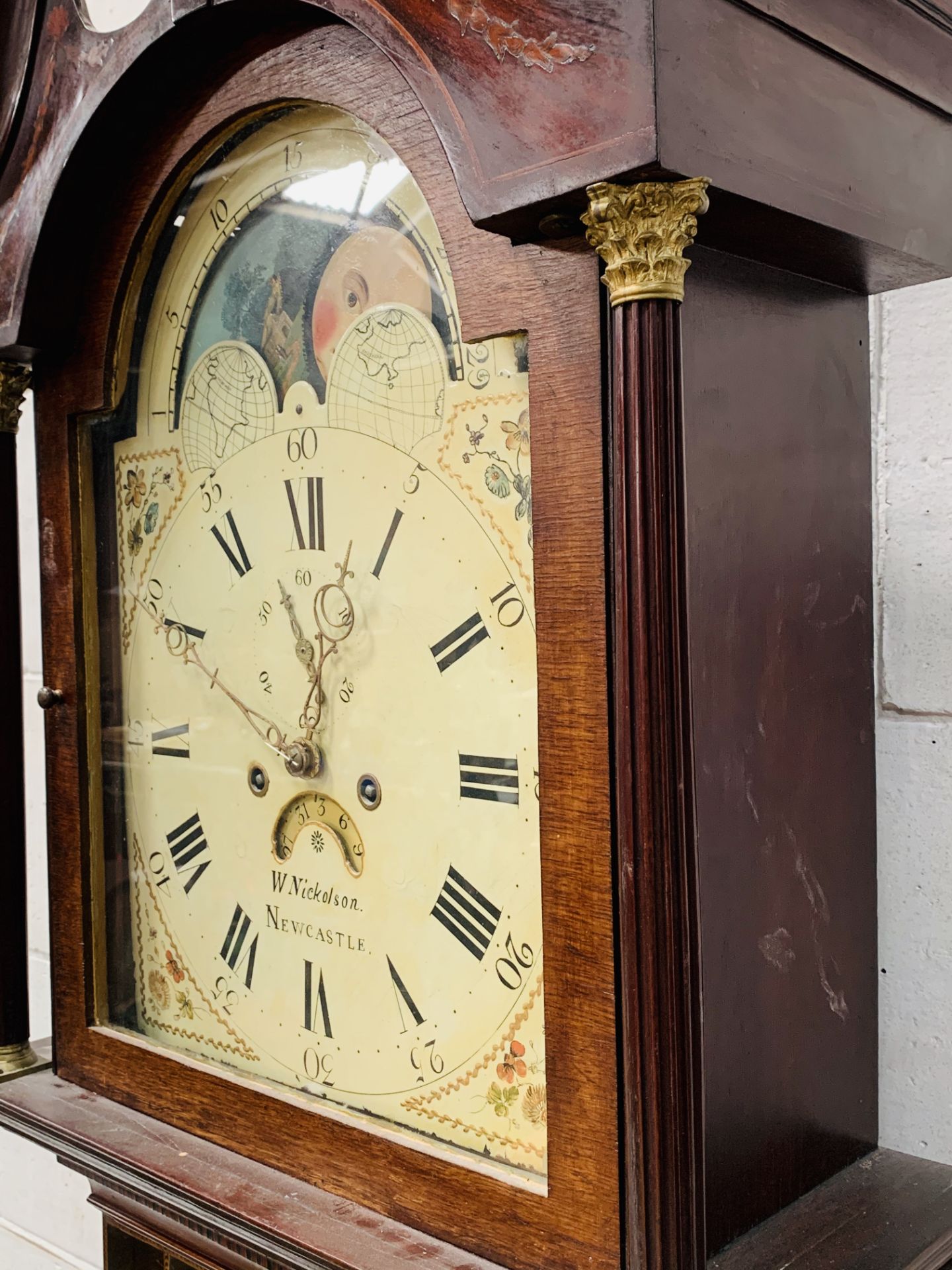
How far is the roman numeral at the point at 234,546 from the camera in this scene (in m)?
0.91

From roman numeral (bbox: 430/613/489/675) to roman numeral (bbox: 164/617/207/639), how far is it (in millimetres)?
249

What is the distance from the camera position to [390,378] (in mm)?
797

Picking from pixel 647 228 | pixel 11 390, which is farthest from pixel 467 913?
pixel 11 390

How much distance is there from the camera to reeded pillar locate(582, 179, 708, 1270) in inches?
23.5

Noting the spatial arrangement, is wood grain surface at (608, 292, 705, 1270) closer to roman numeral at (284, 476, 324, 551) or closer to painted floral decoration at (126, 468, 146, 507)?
roman numeral at (284, 476, 324, 551)

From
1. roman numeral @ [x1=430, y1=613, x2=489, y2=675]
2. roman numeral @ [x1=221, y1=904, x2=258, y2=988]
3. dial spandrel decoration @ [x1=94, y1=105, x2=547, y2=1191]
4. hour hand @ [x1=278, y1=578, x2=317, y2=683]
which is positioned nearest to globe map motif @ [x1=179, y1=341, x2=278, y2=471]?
dial spandrel decoration @ [x1=94, y1=105, x2=547, y2=1191]

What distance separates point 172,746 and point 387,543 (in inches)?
11.4

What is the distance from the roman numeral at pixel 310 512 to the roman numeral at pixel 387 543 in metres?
0.05

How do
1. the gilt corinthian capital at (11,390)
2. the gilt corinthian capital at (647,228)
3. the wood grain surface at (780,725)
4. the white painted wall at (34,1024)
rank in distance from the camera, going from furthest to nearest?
the white painted wall at (34,1024) < the gilt corinthian capital at (11,390) < the wood grain surface at (780,725) < the gilt corinthian capital at (647,228)

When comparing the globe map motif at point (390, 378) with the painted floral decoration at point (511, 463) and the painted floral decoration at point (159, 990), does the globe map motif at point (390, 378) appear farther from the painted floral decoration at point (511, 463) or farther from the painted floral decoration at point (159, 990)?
the painted floral decoration at point (159, 990)

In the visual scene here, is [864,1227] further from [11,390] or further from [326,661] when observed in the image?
[11,390]

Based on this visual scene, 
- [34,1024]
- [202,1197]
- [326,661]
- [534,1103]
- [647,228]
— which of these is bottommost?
[34,1024]

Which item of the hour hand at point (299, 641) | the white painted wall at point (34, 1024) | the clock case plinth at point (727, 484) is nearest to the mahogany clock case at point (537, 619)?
the clock case plinth at point (727, 484)

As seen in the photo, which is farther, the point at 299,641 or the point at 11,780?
the point at 11,780
